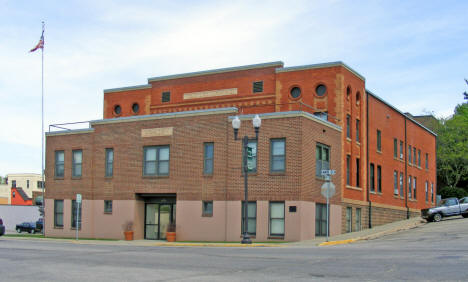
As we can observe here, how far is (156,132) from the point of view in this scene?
35.4m

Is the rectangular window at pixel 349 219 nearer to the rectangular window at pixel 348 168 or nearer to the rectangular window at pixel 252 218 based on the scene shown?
the rectangular window at pixel 348 168

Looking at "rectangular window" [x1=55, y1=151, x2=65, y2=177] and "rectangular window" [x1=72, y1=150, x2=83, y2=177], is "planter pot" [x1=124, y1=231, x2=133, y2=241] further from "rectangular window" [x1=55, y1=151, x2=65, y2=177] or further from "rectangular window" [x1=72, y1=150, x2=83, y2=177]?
"rectangular window" [x1=55, y1=151, x2=65, y2=177]

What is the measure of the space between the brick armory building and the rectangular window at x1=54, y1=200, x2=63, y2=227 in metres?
0.08

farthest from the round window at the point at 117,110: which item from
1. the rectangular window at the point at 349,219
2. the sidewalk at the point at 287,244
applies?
the rectangular window at the point at 349,219

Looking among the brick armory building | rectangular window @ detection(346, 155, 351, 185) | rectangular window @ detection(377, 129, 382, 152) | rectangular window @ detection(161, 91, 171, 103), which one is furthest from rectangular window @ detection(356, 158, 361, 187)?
rectangular window @ detection(161, 91, 171, 103)

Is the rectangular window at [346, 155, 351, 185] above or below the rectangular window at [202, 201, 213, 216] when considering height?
above

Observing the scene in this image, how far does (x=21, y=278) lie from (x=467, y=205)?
36.0 metres

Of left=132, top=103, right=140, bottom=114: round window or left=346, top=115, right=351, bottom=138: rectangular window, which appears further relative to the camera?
left=132, top=103, right=140, bottom=114: round window

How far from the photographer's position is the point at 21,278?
1408cm

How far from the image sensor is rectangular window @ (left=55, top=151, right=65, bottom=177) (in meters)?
39.8

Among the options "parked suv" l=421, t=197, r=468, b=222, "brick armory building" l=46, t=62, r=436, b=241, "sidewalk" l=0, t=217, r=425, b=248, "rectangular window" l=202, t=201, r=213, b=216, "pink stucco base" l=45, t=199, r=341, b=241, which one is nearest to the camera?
"sidewalk" l=0, t=217, r=425, b=248

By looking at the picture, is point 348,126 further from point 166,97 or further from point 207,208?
point 166,97

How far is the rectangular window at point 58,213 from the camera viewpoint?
39500 mm

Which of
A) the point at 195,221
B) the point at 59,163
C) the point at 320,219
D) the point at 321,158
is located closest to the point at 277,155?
the point at 321,158
